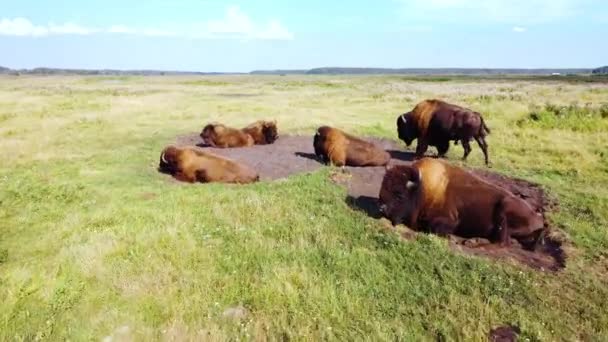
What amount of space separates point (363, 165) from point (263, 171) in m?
Result: 2.81

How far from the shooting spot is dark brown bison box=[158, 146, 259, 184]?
13.1 m

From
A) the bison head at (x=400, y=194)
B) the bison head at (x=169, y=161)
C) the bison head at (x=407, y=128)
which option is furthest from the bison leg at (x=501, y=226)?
the bison head at (x=169, y=161)

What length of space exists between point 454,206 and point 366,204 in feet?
6.72

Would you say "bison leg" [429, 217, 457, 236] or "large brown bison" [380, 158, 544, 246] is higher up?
"large brown bison" [380, 158, 544, 246]

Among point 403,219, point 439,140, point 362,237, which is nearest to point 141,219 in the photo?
point 362,237

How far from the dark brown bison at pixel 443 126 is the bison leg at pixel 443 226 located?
6.76 m

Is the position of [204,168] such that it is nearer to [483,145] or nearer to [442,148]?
[442,148]

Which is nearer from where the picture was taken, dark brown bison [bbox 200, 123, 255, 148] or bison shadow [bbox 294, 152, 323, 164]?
bison shadow [bbox 294, 152, 323, 164]

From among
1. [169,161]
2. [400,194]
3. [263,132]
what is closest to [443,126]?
[400,194]

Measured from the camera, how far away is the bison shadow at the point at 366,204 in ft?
31.8

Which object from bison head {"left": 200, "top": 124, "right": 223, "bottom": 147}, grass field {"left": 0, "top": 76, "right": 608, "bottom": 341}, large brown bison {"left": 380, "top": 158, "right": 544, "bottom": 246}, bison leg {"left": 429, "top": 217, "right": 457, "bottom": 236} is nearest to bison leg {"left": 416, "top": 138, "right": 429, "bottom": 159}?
grass field {"left": 0, "top": 76, "right": 608, "bottom": 341}

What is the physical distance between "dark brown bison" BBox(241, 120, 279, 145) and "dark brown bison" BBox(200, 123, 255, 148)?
0.45m

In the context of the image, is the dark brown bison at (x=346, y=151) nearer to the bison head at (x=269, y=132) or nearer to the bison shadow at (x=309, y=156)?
the bison shadow at (x=309, y=156)

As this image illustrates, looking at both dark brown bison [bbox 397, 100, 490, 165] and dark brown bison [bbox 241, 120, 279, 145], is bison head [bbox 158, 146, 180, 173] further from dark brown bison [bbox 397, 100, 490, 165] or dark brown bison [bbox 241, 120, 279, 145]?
dark brown bison [bbox 397, 100, 490, 165]
